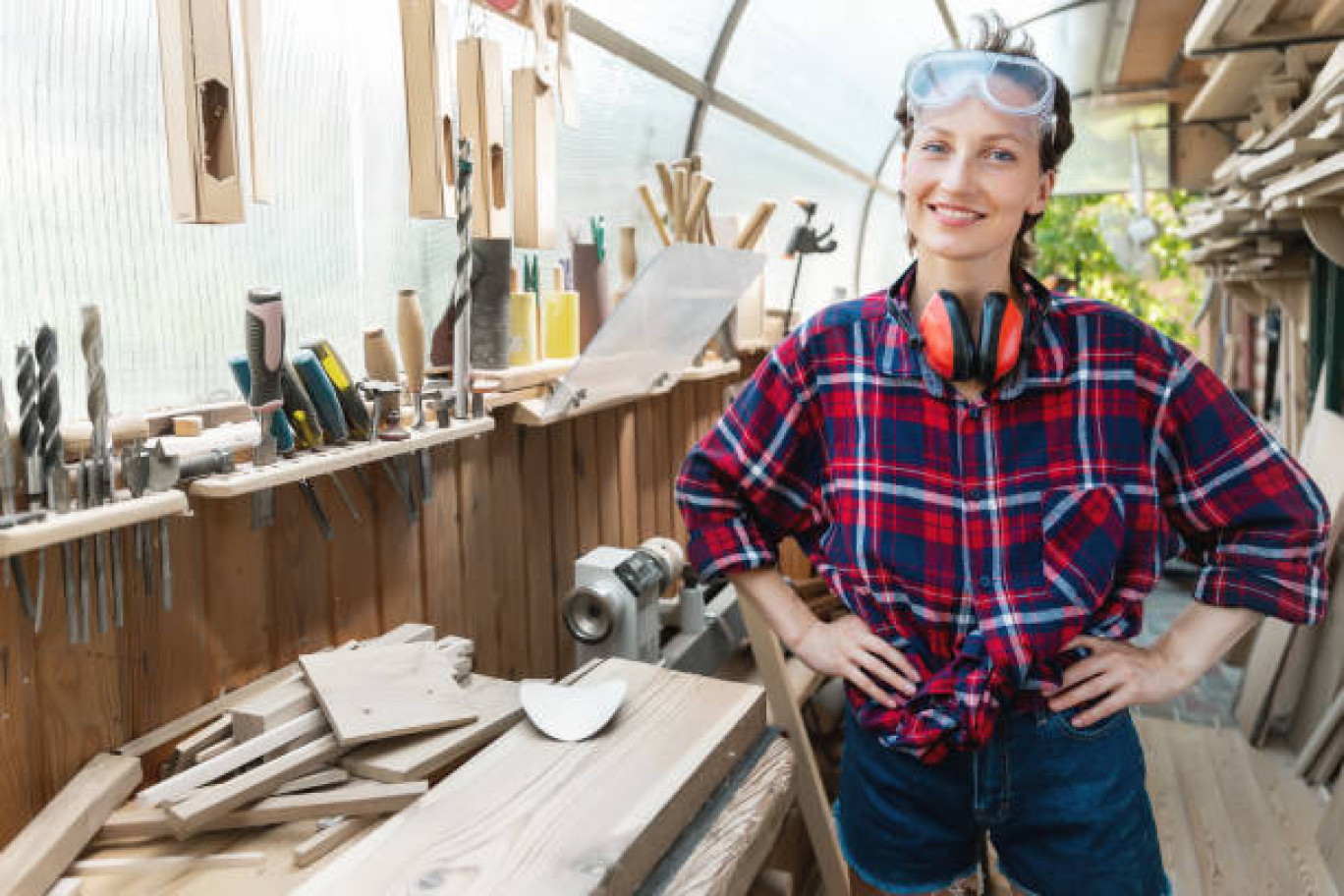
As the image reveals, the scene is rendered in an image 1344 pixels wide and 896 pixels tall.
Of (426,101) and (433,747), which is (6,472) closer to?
(433,747)

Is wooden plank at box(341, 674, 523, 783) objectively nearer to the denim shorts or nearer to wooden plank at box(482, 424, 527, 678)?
the denim shorts

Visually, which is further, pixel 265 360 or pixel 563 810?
pixel 265 360

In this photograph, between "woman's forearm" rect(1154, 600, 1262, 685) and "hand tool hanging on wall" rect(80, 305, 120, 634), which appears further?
"woman's forearm" rect(1154, 600, 1262, 685)

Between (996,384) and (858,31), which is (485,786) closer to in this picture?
(996,384)

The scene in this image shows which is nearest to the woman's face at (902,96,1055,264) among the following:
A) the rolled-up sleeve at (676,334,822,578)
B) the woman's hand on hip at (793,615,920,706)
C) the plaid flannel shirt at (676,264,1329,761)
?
the plaid flannel shirt at (676,264,1329,761)

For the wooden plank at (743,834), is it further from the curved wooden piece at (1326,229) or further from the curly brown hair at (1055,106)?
the curved wooden piece at (1326,229)

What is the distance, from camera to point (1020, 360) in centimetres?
129

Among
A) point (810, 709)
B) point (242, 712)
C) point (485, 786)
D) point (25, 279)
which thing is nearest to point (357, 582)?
point (242, 712)

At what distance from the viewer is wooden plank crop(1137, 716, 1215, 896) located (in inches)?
113

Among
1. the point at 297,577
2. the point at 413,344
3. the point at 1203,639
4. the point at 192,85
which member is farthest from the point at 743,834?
the point at 192,85

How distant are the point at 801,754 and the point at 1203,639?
44.7 inches

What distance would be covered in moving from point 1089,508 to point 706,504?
54 cm

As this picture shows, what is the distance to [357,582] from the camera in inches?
68.6

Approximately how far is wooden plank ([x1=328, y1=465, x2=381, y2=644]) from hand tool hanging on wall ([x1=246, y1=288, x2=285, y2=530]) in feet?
1.00
